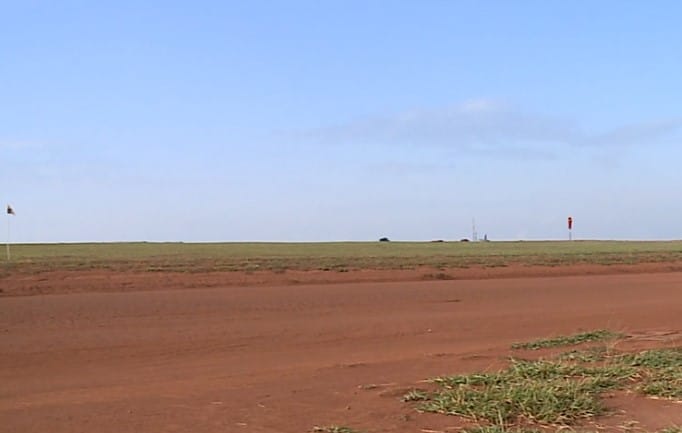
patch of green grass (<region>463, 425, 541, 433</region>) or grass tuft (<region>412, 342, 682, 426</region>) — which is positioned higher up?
grass tuft (<region>412, 342, 682, 426</region>)

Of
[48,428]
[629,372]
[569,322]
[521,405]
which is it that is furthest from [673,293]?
[48,428]

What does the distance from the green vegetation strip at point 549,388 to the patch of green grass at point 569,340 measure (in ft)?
6.36

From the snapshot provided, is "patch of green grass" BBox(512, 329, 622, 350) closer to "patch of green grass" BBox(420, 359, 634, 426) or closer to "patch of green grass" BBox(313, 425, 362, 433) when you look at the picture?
"patch of green grass" BBox(420, 359, 634, 426)

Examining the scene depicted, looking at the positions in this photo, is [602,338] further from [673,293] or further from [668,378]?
[673,293]

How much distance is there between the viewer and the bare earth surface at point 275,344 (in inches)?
335

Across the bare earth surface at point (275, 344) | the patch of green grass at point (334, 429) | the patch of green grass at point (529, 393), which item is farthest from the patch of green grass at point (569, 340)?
the patch of green grass at point (334, 429)

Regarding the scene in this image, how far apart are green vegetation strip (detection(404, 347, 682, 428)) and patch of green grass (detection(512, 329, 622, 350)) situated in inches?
76.3

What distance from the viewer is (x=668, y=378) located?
9672 mm

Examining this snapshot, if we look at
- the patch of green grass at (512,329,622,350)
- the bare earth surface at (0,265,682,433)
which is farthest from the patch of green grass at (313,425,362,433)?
the patch of green grass at (512,329,622,350)

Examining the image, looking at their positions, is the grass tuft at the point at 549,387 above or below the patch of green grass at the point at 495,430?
above

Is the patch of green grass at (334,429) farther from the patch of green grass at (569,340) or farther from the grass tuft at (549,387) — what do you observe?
the patch of green grass at (569,340)

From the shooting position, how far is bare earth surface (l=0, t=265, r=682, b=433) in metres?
8.52

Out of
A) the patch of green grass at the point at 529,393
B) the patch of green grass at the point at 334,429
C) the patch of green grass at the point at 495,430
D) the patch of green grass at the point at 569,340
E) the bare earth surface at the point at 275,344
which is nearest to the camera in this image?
the patch of green grass at the point at 495,430

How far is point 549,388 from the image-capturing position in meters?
8.82
